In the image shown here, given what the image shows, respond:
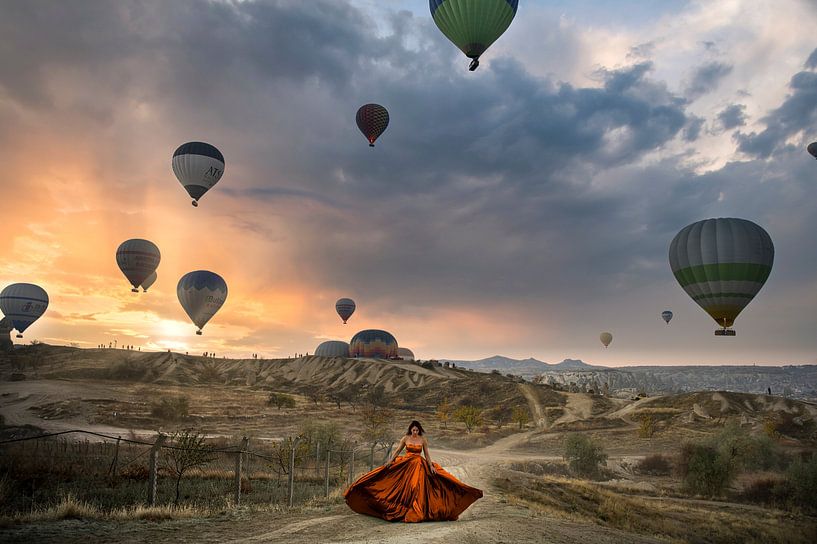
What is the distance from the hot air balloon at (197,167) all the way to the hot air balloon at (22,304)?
69145 mm

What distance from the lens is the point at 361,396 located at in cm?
10350

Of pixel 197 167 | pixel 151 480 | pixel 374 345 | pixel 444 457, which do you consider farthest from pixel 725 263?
pixel 374 345

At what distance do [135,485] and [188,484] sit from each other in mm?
2055

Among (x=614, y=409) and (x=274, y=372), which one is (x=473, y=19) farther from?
(x=274, y=372)

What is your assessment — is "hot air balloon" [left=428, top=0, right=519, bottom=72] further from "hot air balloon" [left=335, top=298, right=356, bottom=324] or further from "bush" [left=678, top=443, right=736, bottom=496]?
"hot air balloon" [left=335, top=298, right=356, bottom=324]

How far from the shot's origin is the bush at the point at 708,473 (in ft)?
113

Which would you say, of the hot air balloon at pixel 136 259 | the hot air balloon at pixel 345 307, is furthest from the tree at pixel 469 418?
the hot air balloon at pixel 345 307

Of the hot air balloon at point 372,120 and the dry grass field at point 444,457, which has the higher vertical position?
the hot air balloon at point 372,120

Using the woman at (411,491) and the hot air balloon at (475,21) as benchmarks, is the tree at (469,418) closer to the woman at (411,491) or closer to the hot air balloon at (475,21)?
the hot air balloon at (475,21)

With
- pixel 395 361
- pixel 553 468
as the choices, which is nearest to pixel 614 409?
pixel 553 468

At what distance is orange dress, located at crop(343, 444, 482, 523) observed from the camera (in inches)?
444

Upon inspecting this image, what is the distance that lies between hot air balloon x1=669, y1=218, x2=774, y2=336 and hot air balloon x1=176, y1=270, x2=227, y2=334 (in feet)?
195

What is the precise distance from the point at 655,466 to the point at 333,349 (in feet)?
360

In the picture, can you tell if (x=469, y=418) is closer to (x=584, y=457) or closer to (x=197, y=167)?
(x=584, y=457)
